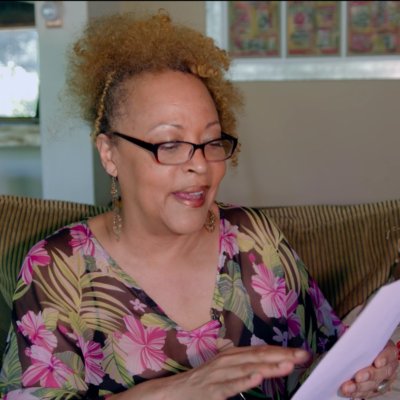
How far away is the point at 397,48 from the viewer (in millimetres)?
3379

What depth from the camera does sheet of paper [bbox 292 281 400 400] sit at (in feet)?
2.82

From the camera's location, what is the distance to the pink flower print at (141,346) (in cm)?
130

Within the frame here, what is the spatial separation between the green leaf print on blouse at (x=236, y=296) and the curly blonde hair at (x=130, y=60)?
43 cm

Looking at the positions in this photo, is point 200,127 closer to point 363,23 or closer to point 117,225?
point 117,225

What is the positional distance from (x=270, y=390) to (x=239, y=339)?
0.15 m

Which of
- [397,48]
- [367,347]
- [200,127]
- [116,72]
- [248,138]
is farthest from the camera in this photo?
[248,138]

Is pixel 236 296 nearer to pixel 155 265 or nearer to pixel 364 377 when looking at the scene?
pixel 155 265

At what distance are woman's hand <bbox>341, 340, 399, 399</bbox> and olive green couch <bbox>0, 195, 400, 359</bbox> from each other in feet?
1.80

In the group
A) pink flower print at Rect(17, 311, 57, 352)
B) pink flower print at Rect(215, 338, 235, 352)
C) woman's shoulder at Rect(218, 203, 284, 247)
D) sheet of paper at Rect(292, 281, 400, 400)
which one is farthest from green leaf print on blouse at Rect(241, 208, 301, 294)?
pink flower print at Rect(17, 311, 57, 352)

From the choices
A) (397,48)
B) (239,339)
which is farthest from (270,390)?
(397,48)

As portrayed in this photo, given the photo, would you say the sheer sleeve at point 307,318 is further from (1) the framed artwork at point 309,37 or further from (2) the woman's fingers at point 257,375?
(1) the framed artwork at point 309,37

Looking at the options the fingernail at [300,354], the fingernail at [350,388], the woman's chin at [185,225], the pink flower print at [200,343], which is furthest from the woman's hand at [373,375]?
the woman's chin at [185,225]

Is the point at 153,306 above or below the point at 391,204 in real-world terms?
below

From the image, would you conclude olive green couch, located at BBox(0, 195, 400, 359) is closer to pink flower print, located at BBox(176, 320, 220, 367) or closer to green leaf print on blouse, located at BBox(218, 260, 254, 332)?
green leaf print on blouse, located at BBox(218, 260, 254, 332)
